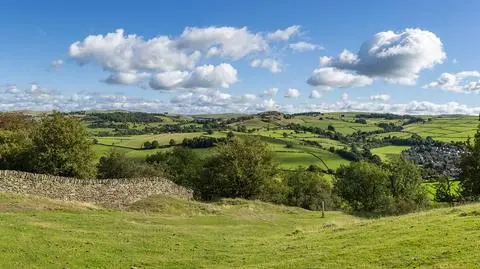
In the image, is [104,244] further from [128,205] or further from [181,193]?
[181,193]

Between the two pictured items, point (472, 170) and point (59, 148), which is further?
point (472, 170)

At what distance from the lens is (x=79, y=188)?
45531 millimetres

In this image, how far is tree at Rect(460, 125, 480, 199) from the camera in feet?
234

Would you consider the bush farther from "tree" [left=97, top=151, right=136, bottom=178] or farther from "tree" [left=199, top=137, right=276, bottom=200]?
"tree" [left=97, top=151, right=136, bottom=178]

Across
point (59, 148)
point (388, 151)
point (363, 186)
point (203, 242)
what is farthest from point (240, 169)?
point (388, 151)

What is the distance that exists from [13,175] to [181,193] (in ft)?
75.3

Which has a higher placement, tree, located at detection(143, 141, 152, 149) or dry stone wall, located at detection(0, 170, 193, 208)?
dry stone wall, located at detection(0, 170, 193, 208)

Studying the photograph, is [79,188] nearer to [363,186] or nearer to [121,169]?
[121,169]

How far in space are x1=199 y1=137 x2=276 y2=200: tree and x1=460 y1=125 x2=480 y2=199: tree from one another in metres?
31.0

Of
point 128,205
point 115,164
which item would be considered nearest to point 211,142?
point 115,164

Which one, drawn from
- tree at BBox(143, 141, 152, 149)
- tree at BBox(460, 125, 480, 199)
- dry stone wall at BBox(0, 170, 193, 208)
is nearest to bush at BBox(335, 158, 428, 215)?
tree at BBox(460, 125, 480, 199)

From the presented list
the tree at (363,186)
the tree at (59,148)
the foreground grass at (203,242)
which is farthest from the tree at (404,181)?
the tree at (59,148)

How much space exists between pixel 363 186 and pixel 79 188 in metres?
62.2

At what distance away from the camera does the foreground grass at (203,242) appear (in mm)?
20125
